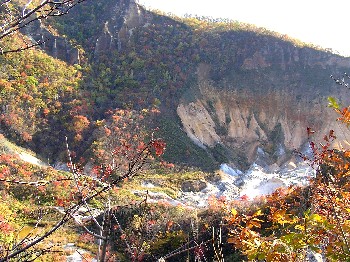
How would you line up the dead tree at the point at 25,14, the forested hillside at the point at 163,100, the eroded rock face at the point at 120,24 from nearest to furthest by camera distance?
the dead tree at the point at 25,14, the forested hillside at the point at 163,100, the eroded rock face at the point at 120,24

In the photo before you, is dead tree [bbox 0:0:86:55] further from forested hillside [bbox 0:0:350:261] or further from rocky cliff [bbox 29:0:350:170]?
rocky cliff [bbox 29:0:350:170]

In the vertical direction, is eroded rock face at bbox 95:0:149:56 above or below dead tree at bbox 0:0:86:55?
above

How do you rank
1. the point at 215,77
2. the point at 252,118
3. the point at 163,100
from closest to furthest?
the point at 163,100, the point at 252,118, the point at 215,77

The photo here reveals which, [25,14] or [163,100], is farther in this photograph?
[163,100]

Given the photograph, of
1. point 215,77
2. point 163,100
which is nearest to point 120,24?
point 163,100

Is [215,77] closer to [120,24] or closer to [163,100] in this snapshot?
[163,100]

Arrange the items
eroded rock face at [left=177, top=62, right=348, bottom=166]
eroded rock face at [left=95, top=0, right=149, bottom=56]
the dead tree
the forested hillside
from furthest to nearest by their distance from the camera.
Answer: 1. eroded rock face at [left=95, top=0, right=149, bottom=56]
2. eroded rock face at [left=177, top=62, right=348, bottom=166]
3. the forested hillside
4. the dead tree

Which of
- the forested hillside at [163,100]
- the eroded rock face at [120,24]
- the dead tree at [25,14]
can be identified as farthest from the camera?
the eroded rock face at [120,24]

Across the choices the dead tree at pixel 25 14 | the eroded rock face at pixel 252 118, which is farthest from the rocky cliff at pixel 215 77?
the dead tree at pixel 25 14

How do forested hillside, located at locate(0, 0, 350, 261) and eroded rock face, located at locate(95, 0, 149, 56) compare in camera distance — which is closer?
forested hillside, located at locate(0, 0, 350, 261)

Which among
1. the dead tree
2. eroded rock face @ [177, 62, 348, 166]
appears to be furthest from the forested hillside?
→ the dead tree

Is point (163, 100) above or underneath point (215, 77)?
underneath

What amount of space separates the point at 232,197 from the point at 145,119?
43.9 ft

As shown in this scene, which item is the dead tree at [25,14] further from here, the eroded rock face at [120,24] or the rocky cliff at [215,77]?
the eroded rock face at [120,24]
